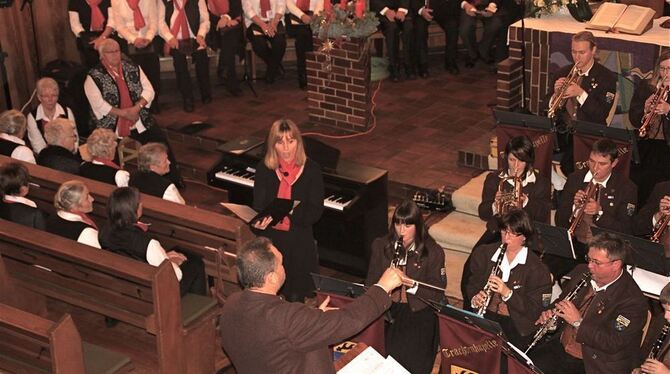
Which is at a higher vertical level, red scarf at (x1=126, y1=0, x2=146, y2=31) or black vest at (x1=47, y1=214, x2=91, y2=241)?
red scarf at (x1=126, y1=0, x2=146, y2=31)

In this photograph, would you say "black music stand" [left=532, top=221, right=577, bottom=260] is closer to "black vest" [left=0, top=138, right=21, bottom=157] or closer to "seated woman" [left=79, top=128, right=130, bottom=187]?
"seated woman" [left=79, top=128, right=130, bottom=187]

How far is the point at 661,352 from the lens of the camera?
215 inches

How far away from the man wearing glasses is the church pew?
2112 mm

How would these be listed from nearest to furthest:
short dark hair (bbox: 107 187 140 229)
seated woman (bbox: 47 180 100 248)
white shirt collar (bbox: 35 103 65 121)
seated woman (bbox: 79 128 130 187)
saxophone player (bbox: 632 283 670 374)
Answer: saxophone player (bbox: 632 283 670 374)
short dark hair (bbox: 107 187 140 229)
seated woman (bbox: 47 180 100 248)
seated woman (bbox: 79 128 130 187)
white shirt collar (bbox: 35 103 65 121)

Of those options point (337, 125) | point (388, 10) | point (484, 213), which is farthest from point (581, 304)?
point (388, 10)

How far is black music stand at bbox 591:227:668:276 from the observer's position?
596 cm

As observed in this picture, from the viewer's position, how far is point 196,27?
11703mm

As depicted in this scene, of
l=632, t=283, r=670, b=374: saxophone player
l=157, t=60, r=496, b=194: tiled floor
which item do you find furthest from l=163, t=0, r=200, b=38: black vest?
l=632, t=283, r=670, b=374: saxophone player

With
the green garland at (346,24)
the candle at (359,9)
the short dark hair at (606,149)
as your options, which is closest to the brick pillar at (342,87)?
the green garland at (346,24)

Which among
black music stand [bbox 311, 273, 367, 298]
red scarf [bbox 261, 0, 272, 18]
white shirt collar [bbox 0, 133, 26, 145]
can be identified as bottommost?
black music stand [bbox 311, 273, 367, 298]

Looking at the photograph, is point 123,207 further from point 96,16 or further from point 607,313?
point 96,16

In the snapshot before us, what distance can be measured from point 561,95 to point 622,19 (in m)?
1.27

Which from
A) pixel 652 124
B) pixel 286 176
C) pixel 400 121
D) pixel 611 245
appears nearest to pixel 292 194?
pixel 286 176

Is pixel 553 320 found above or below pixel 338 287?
below
